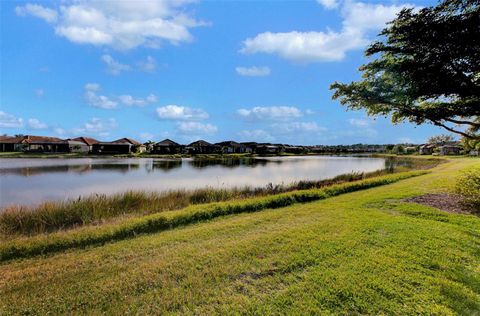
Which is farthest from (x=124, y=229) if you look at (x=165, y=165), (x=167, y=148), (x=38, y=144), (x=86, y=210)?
(x=38, y=144)

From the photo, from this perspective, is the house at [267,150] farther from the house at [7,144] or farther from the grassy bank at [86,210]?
the grassy bank at [86,210]

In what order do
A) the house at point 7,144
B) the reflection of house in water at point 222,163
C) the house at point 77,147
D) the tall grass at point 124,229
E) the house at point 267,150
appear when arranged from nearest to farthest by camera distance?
the tall grass at point 124,229
the reflection of house in water at point 222,163
the house at point 7,144
the house at point 77,147
the house at point 267,150

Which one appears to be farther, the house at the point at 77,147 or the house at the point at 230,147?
the house at the point at 230,147

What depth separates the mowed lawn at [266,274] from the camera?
339 centimetres

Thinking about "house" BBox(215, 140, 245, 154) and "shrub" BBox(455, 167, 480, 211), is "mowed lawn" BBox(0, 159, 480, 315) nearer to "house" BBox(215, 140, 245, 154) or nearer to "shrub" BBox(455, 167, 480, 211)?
"shrub" BBox(455, 167, 480, 211)

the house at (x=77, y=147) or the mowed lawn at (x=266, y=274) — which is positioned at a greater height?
the house at (x=77, y=147)

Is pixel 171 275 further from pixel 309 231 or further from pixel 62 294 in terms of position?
pixel 309 231

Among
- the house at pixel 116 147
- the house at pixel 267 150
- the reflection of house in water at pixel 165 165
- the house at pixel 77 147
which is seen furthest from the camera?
the house at pixel 267 150

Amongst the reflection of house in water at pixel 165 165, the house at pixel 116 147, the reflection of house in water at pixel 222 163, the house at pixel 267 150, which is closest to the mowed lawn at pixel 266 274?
the reflection of house in water at pixel 165 165

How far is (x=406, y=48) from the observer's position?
27.0ft

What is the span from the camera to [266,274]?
13.5ft

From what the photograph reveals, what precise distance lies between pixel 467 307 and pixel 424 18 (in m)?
7.79

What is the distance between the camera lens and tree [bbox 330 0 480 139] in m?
7.32

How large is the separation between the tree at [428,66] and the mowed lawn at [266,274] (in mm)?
4420
